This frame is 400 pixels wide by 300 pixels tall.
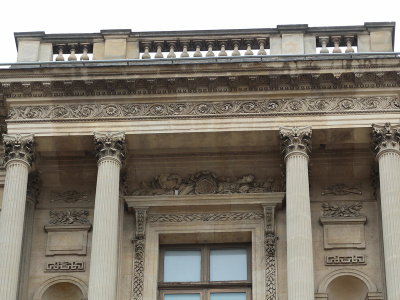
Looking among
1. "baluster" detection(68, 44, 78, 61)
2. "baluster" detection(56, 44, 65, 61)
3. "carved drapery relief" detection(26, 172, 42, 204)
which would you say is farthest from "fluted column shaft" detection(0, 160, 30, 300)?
"baluster" detection(68, 44, 78, 61)

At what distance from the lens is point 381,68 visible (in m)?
29.2

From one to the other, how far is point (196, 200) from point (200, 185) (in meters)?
0.58

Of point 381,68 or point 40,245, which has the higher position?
point 381,68

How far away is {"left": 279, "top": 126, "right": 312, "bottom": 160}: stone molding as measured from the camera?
2880 cm

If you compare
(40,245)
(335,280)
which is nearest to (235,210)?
(335,280)

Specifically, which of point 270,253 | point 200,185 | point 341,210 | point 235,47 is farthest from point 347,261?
point 235,47

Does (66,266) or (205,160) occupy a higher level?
(205,160)

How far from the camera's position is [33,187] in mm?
30266

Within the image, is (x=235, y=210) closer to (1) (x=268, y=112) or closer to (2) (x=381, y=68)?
(1) (x=268, y=112)

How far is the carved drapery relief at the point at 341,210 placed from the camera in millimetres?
29703

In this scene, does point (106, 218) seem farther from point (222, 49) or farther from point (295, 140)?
point (222, 49)

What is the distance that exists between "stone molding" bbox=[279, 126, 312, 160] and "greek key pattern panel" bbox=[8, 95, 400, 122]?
0.55 m

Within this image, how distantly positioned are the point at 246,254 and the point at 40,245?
5146 mm

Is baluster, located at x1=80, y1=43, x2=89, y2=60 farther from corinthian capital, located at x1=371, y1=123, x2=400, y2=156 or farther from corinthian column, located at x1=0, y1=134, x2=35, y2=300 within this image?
corinthian capital, located at x1=371, y1=123, x2=400, y2=156
